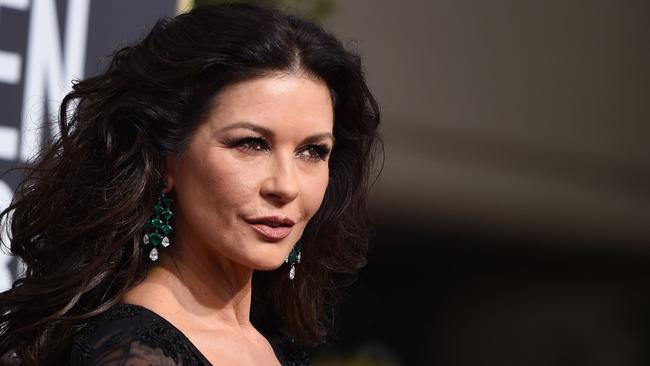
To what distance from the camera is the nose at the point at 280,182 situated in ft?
7.11

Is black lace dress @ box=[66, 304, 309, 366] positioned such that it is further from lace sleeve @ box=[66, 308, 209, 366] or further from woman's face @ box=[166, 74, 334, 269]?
woman's face @ box=[166, 74, 334, 269]

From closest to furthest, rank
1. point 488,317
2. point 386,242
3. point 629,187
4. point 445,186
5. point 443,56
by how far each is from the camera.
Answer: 1. point 443,56
2. point 445,186
3. point 629,187
4. point 386,242
5. point 488,317

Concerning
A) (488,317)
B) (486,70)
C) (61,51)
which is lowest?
(488,317)

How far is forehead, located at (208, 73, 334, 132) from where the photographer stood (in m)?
2.17

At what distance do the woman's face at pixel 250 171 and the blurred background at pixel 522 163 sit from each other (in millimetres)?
4247

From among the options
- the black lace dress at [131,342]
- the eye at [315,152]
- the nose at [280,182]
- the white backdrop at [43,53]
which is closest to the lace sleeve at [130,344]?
the black lace dress at [131,342]

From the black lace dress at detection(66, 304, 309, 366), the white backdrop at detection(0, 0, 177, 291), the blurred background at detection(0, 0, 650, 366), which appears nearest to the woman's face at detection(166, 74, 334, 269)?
the black lace dress at detection(66, 304, 309, 366)

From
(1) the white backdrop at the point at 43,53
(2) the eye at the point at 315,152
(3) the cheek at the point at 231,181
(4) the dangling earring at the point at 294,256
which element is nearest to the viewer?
(3) the cheek at the point at 231,181

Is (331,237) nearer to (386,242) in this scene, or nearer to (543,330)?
(386,242)

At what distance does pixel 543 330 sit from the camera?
11516mm

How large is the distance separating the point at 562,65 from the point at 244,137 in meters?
7.05

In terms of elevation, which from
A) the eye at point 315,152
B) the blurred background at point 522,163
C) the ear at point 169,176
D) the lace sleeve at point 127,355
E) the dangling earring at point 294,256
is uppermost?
the eye at point 315,152

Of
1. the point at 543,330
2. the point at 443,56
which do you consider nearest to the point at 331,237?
the point at 443,56

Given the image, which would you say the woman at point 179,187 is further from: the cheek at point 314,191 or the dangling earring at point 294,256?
the dangling earring at point 294,256
